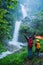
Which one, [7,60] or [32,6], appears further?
[32,6]

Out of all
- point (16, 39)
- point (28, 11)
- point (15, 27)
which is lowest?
point (16, 39)

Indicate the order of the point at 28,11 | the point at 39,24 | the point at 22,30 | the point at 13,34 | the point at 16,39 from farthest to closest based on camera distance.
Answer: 1. the point at 28,11
2. the point at 13,34
3. the point at 16,39
4. the point at 22,30
5. the point at 39,24

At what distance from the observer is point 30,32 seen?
452 inches

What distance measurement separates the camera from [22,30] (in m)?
12.7

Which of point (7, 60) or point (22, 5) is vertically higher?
point (22, 5)

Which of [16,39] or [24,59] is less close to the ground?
[16,39]

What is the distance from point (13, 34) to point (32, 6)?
217 inches

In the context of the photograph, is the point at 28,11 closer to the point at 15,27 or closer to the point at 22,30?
the point at 15,27

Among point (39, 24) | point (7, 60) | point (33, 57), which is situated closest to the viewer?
point (33, 57)

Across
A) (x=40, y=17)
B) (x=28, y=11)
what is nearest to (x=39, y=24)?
(x=40, y=17)

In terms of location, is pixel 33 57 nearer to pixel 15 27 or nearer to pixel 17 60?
pixel 17 60

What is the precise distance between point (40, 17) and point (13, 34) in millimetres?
3999

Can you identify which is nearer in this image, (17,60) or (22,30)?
(17,60)

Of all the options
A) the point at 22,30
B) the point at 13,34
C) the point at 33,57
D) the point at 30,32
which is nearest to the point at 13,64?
the point at 33,57
